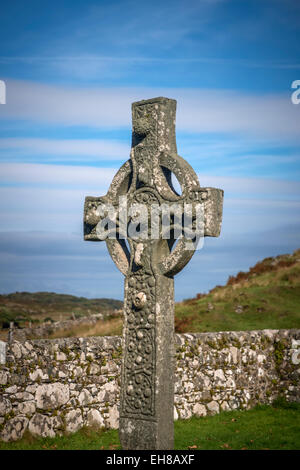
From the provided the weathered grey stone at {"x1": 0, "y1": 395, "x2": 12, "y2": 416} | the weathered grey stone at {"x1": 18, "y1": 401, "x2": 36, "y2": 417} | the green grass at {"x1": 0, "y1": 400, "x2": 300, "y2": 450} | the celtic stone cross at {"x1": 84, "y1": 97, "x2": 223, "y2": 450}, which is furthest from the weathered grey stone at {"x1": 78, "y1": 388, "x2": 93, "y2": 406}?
the celtic stone cross at {"x1": 84, "y1": 97, "x2": 223, "y2": 450}

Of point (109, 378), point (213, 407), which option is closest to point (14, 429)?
point (109, 378)

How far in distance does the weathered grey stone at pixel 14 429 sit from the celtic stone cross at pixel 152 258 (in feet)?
10.6

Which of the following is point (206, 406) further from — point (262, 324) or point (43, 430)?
point (262, 324)

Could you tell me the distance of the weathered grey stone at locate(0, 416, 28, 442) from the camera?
9.68m

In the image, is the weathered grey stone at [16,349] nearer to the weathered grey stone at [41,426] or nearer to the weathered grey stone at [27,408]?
the weathered grey stone at [27,408]

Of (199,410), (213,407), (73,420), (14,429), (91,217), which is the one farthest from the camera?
(213,407)

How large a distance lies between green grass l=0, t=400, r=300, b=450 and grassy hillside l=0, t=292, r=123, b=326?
23.8 m

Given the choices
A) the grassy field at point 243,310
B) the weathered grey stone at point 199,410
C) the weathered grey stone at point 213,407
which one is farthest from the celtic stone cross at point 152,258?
the grassy field at point 243,310

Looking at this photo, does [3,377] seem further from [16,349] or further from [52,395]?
[52,395]

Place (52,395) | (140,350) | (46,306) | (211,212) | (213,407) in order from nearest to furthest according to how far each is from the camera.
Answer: (211,212), (140,350), (52,395), (213,407), (46,306)

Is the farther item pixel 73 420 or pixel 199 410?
pixel 199 410

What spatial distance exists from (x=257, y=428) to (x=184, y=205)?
620 centimetres

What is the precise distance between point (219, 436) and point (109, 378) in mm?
2402

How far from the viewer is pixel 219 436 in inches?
414
